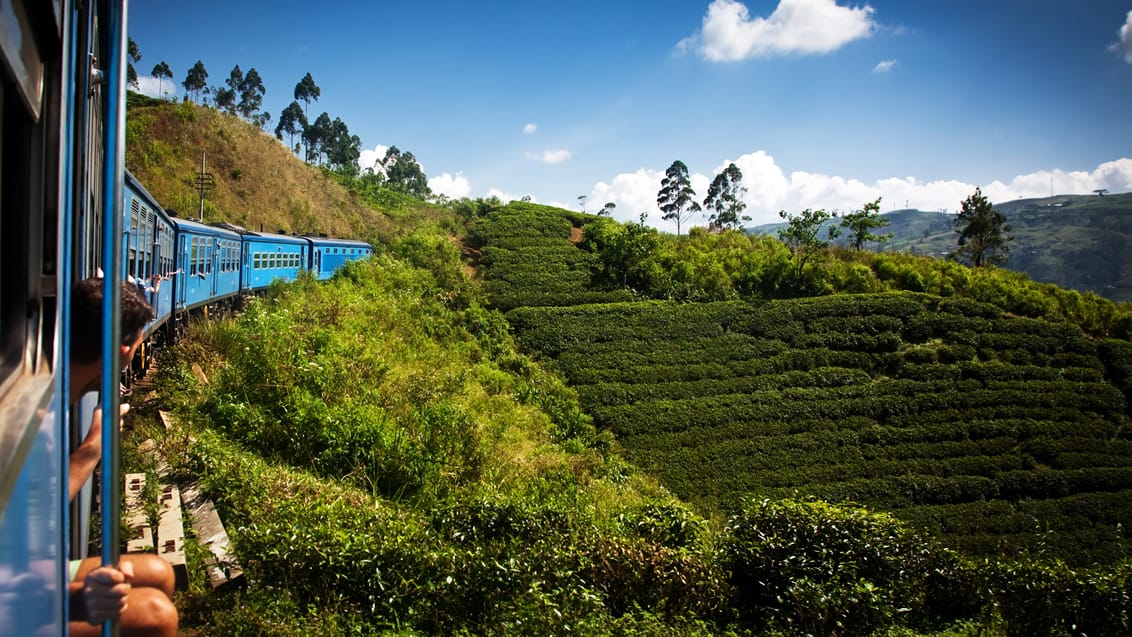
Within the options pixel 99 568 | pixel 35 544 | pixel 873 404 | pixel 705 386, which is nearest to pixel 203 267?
pixel 99 568

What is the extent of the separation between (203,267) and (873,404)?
59.3 feet

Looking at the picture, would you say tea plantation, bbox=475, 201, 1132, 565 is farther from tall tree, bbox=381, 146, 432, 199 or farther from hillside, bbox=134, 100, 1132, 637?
tall tree, bbox=381, 146, 432, 199

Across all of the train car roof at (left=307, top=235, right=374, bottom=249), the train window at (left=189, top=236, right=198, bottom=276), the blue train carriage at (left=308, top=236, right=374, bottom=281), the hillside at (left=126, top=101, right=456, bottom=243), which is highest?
the hillside at (left=126, top=101, right=456, bottom=243)

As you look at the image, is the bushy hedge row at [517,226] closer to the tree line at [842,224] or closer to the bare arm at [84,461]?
the tree line at [842,224]

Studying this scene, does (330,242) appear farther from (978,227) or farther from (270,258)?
(978,227)

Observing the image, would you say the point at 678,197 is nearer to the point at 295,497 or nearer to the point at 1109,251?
the point at 295,497

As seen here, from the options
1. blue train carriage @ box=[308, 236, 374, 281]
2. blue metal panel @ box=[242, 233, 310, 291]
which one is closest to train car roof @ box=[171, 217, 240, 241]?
blue metal panel @ box=[242, 233, 310, 291]

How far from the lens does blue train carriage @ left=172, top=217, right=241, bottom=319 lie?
35.4 feet

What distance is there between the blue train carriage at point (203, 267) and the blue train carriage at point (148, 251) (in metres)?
0.36

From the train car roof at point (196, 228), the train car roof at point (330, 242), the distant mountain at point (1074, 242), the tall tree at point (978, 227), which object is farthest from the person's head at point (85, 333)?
the distant mountain at point (1074, 242)

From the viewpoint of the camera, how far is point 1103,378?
22500mm

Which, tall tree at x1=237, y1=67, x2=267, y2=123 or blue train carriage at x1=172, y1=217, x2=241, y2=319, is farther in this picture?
tall tree at x1=237, y1=67, x2=267, y2=123

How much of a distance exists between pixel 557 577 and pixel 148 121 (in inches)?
1369

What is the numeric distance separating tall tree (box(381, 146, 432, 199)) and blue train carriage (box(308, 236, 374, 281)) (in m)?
34.5
